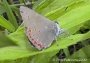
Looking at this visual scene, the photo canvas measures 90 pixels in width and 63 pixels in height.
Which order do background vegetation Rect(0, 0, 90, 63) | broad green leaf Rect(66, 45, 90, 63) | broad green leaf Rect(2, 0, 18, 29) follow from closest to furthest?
1. background vegetation Rect(0, 0, 90, 63)
2. broad green leaf Rect(66, 45, 90, 63)
3. broad green leaf Rect(2, 0, 18, 29)

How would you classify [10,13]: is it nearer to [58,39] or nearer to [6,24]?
[6,24]

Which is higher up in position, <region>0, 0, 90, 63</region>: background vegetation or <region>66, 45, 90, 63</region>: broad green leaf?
<region>0, 0, 90, 63</region>: background vegetation

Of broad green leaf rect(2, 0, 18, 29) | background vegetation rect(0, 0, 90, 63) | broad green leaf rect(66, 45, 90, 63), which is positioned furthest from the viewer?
broad green leaf rect(2, 0, 18, 29)

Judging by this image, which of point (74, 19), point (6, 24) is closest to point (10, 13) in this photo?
point (6, 24)

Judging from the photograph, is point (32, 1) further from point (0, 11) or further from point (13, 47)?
point (13, 47)

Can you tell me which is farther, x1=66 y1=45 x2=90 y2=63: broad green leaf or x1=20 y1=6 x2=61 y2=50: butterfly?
x1=66 y1=45 x2=90 y2=63: broad green leaf

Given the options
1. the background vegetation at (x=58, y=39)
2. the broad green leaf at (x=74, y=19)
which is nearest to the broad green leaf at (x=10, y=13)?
the background vegetation at (x=58, y=39)

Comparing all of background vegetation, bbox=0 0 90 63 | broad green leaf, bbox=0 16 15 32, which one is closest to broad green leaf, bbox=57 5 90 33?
background vegetation, bbox=0 0 90 63

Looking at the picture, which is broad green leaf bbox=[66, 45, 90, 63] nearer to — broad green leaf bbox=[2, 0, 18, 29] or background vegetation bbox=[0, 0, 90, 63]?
background vegetation bbox=[0, 0, 90, 63]

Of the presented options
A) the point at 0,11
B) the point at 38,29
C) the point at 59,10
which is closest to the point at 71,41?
the point at 38,29
